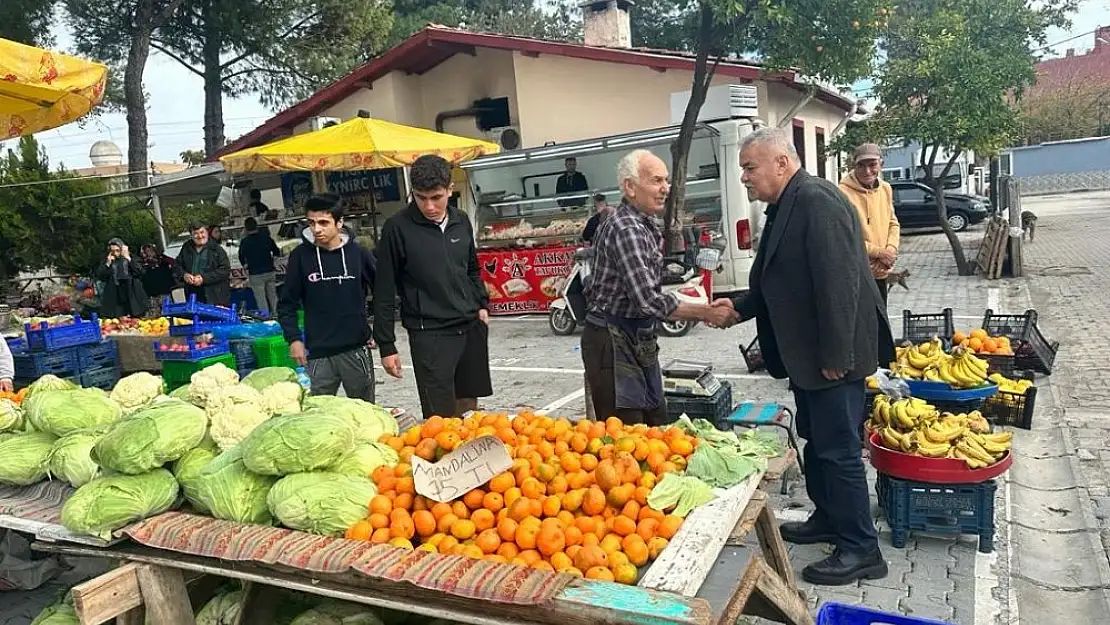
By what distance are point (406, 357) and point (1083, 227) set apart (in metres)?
18.8

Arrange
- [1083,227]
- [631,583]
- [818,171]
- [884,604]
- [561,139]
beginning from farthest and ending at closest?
[1083,227] < [818,171] < [561,139] < [884,604] < [631,583]

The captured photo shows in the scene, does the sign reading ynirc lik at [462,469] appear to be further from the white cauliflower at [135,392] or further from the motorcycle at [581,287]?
the motorcycle at [581,287]

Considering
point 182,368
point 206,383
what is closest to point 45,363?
point 182,368

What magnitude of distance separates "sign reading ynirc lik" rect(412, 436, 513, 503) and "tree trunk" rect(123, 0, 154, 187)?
17.3 m

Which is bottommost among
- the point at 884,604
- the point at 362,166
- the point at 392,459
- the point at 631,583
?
the point at 884,604

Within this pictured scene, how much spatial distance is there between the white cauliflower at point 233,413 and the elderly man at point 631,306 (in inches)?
66.4

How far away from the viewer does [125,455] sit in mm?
2766

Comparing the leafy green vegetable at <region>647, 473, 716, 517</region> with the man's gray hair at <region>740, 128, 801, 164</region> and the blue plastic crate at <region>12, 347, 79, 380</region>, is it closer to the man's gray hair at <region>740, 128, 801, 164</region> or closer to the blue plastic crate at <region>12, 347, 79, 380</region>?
the man's gray hair at <region>740, 128, 801, 164</region>

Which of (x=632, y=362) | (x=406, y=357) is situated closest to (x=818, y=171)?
(x=406, y=357)

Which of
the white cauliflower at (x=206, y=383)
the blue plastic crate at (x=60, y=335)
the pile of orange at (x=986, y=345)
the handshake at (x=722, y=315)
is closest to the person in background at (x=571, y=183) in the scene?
the blue plastic crate at (x=60, y=335)

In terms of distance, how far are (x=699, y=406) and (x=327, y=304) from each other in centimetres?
235

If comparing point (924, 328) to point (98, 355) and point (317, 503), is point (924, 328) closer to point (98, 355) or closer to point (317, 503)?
point (317, 503)

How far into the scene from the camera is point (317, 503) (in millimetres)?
2578

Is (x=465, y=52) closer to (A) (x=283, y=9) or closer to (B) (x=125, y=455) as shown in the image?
(A) (x=283, y=9)
